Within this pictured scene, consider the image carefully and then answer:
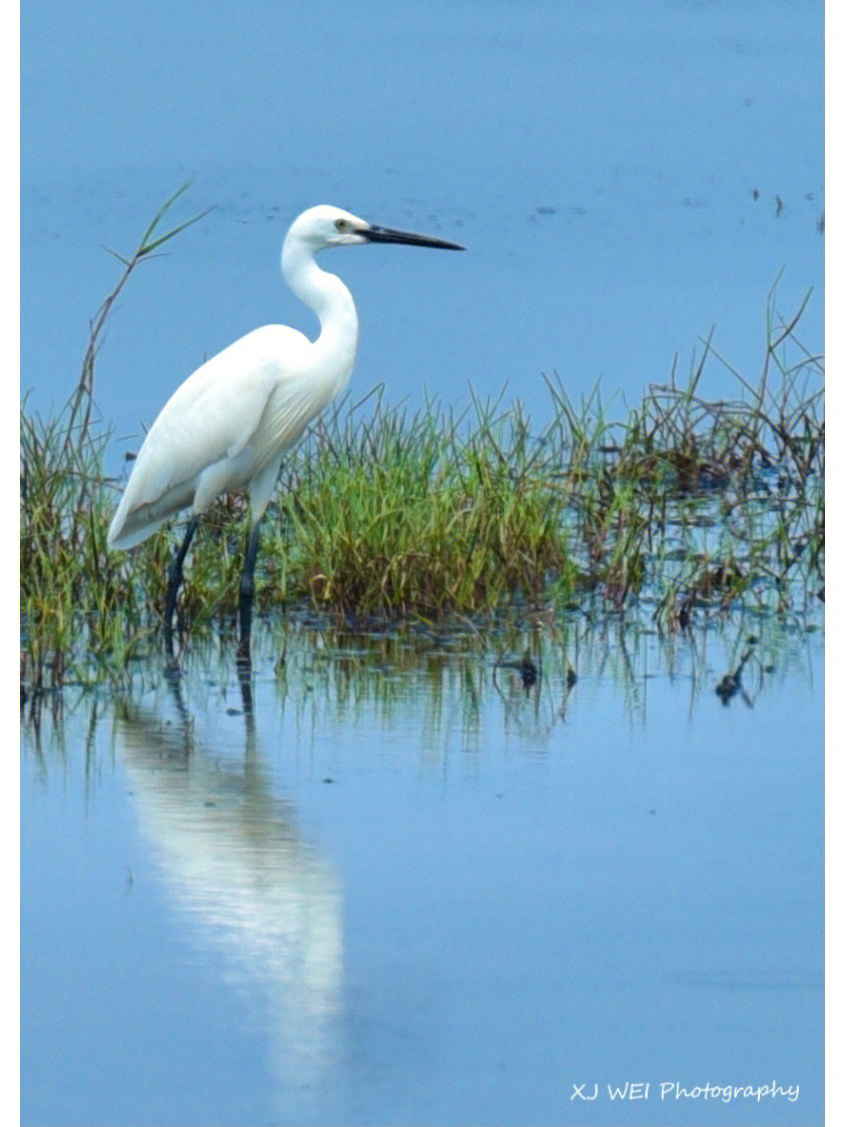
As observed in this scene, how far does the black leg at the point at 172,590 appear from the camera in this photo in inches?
285

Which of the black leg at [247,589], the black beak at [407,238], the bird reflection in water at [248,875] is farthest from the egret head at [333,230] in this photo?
the bird reflection in water at [248,875]

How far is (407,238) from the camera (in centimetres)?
795

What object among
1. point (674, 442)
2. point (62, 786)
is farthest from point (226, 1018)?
point (674, 442)

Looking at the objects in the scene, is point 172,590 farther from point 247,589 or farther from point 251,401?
point 251,401

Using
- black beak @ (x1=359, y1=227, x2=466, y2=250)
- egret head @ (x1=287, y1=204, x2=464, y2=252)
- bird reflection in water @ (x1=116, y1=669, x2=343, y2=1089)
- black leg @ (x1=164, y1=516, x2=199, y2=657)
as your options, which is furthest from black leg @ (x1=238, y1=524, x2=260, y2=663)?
black beak @ (x1=359, y1=227, x2=466, y2=250)

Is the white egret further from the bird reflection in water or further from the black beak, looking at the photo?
the bird reflection in water

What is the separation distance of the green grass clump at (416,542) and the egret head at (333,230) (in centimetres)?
57

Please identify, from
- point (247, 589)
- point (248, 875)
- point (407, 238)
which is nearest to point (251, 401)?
point (247, 589)

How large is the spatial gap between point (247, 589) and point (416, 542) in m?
0.64

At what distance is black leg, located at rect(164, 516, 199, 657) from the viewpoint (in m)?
7.24

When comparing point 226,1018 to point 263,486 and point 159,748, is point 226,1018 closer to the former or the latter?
point 159,748

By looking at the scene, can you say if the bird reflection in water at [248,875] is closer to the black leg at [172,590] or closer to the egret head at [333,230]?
the black leg at [172,590]

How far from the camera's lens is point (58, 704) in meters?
6.49

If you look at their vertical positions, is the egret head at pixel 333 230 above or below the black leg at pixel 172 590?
above
